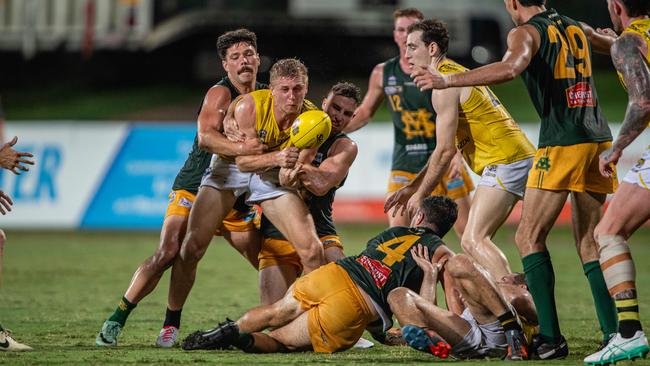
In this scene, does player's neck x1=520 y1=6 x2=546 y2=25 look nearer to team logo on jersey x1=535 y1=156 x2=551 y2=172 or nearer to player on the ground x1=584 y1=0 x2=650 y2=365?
player on the ground x1=584 y1=0 x2=650 y2=365

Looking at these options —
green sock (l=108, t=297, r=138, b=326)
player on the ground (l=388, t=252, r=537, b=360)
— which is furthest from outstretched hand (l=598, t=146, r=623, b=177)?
green sock (l=108, t=297, r=138, b=326)

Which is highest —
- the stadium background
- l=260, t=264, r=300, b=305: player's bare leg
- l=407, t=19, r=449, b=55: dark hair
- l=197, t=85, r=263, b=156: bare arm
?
l=407, t=19, r=449, b=55: dark hair

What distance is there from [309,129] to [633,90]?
236cm

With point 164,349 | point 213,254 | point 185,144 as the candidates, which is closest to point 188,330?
point 164,349

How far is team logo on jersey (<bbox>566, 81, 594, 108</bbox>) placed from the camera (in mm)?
6707

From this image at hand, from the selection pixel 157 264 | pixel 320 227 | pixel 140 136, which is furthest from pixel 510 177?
pixel 140 136

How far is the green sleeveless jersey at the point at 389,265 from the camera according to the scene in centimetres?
661

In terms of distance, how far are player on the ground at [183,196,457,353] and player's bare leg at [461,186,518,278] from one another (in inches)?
30.8

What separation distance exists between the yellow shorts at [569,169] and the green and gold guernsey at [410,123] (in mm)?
2586

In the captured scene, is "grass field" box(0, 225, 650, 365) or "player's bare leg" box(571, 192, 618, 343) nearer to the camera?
"grass field" box(0, 225, 650, 365)

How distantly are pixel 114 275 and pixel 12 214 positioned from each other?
223 inches

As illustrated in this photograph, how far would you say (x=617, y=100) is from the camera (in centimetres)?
2506

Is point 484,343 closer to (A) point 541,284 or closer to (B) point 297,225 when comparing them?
(A) point 541,284

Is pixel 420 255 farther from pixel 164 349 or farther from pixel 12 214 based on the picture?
pixel 12 214
